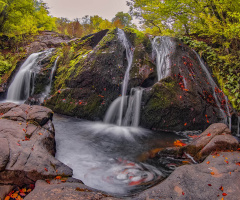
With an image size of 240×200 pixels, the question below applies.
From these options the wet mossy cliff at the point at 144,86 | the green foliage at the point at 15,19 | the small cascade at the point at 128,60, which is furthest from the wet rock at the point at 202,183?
the green foliage at the point at 15,19

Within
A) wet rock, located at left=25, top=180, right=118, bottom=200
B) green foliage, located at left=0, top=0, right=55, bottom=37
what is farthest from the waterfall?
wet rock, located at left=25, top=180, right=118, bottom=200

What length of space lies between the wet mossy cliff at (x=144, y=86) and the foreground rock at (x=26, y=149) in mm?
3392

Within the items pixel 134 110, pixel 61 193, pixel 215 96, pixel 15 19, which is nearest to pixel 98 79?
pixel 134 110

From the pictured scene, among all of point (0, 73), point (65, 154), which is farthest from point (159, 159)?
point (0, 73)

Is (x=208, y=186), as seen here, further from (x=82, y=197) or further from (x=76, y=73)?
(x=76, y=73)

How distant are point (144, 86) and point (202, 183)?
5.85m

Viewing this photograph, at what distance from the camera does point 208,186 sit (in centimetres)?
280

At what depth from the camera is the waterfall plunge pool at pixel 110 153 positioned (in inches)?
140

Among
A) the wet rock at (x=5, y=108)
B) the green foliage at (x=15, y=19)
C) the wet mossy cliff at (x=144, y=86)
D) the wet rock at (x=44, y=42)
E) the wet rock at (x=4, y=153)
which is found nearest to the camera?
the wet rock at (x=4, y=153)

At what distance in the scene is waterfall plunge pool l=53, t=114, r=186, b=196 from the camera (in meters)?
3.56

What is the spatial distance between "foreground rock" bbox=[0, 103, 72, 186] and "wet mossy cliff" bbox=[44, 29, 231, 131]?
3392 millimetres

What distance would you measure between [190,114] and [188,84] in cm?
139

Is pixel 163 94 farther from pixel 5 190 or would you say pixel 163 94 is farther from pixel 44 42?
pixel 44 42

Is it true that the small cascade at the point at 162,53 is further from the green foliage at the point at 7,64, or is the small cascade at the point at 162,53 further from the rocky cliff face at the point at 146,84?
the green foliage at the point at 7,64
